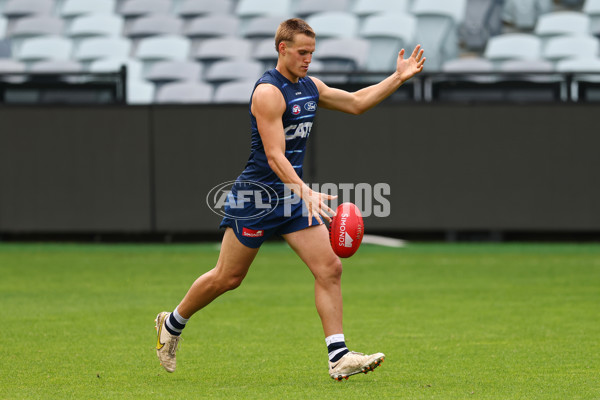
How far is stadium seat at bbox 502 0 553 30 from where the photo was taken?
2197cm

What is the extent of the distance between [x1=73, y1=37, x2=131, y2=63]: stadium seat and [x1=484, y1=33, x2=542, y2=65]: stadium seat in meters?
8.10

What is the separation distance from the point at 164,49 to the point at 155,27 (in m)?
1.25

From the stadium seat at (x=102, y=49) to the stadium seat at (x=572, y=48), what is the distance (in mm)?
9291

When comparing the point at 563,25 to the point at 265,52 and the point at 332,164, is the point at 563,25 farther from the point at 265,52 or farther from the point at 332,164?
the point at 332,164

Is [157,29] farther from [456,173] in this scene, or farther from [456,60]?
[456,173]

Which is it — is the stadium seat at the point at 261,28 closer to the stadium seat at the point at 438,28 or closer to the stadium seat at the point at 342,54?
the stadium seat at the point at 342,54

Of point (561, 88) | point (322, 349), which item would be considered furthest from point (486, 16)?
point (322, 349)

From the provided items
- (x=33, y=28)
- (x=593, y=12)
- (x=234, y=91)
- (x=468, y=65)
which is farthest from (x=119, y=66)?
(x=593, y=12)

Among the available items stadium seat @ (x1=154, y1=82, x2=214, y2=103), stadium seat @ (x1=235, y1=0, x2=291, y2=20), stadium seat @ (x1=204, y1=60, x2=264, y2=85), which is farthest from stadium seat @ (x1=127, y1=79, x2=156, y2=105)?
stadium seat @ (x1=235, y1=0, x2=291, y2=20)

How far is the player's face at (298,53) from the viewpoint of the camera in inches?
245

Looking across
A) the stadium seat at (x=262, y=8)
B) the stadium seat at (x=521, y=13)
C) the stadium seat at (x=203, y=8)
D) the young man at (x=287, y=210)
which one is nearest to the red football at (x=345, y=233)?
the young man at (x=287, y=210)

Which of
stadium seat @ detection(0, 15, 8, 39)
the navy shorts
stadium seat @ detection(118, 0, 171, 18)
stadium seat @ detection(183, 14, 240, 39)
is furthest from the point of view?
stadium seat @ detection(0, 15, 8, 39)

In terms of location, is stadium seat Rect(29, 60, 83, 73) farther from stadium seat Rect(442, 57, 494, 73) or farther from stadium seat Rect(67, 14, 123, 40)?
stadium seat Rect(442, 57, 494, 73)

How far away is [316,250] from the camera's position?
6285 mm
